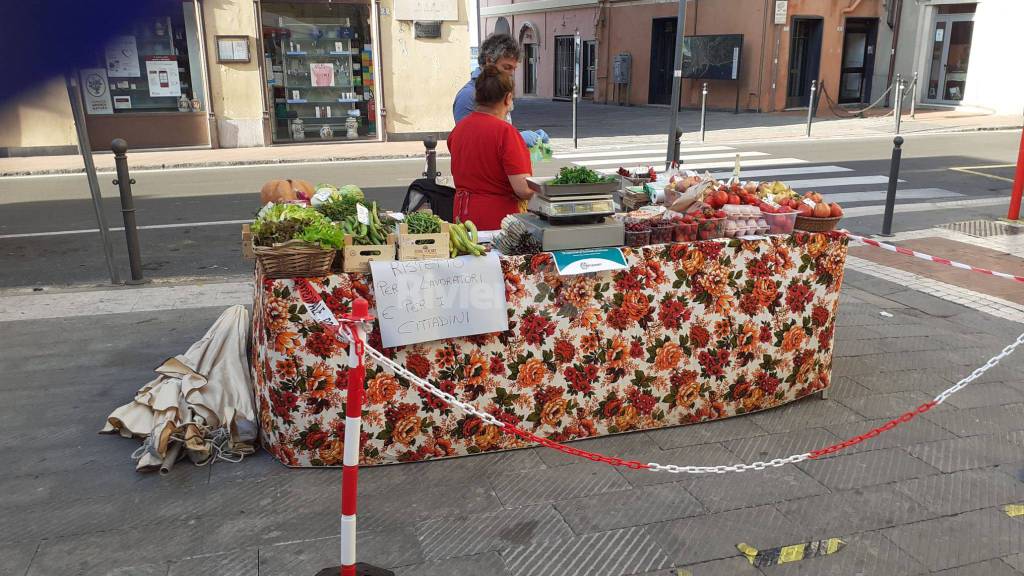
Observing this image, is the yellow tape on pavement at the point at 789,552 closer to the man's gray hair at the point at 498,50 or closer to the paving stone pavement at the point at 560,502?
the paving stone pavement at the point at 560,502

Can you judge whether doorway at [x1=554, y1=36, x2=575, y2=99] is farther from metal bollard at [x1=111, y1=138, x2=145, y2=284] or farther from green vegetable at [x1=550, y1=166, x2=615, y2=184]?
green vegetable at [x1=550, y1=166, x2=615, y2=184]

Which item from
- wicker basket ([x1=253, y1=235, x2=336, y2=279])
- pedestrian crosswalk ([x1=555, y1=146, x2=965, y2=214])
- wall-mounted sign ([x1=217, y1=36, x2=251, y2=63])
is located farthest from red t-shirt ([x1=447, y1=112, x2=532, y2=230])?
wall-mounted sign ([x1=217, y1=36, x2=251, y2=63])

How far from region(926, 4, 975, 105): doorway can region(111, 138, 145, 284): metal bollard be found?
24097 millimetres

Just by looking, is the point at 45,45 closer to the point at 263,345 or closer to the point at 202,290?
the point at 263,345

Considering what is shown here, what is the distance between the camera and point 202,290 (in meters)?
7.11

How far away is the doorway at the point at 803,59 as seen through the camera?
2402 cm

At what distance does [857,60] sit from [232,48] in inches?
770

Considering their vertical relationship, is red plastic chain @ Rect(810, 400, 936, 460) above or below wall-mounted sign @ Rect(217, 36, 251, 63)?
below

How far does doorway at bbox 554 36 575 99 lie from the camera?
1300 inches

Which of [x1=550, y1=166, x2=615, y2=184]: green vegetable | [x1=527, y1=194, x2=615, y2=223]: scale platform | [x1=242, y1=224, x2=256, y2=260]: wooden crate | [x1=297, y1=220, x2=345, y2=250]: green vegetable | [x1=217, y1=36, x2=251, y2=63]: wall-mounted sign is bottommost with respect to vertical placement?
[x1=242, y1=224, x2=256, y2=260]: wooden crate

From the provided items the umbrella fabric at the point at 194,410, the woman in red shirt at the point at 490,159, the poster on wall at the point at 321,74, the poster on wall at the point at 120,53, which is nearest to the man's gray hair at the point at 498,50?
the woman in red shirt at the point at 490,159

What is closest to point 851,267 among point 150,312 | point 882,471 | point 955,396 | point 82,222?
point 955,396

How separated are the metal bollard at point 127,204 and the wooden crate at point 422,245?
399 centimetres

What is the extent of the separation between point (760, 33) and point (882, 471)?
2211 centimetres
